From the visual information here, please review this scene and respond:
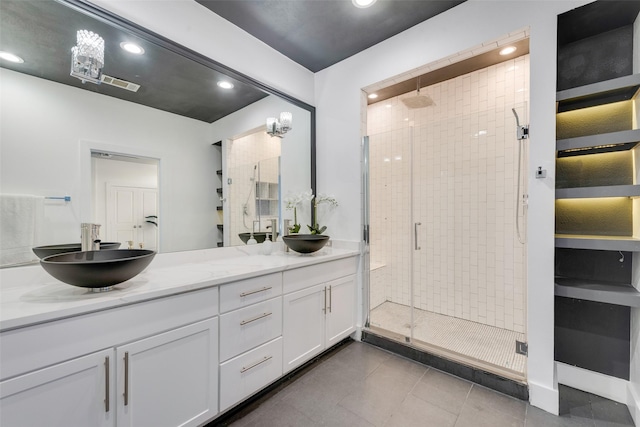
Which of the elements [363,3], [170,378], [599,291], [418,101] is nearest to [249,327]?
[170,378]

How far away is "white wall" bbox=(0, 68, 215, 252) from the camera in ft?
4.25

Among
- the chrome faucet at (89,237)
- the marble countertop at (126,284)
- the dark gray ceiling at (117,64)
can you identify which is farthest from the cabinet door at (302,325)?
the dark gray ceiling at (117,64)

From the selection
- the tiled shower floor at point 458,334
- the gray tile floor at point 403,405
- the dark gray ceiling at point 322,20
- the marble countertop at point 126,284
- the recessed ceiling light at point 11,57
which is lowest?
the gray tile floor at point 403,405

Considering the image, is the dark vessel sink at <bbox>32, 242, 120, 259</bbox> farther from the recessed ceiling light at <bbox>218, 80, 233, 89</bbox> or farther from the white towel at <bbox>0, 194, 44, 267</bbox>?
the recessed ceiling light at <bbox>218, 80, 233, 89</bbox>

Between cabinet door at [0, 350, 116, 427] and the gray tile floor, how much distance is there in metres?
0.71

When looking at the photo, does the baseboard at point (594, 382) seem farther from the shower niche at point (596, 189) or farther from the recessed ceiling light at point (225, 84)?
the recessed ceiling light at point (225, 84)

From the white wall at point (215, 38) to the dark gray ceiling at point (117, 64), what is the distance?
0.36 feet

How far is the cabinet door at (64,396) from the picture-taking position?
36.1 inches

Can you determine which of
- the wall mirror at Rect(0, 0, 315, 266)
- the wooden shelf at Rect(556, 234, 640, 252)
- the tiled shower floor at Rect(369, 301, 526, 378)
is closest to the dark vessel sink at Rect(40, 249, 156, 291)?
the wall mirror at Rect(0, 0, 315, 266)

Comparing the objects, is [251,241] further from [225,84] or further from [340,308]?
[225,84]

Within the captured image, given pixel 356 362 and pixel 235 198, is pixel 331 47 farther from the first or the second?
pixel 356 362

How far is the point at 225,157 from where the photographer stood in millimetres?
2135

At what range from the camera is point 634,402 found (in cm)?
151

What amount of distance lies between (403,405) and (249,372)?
0.97 m
